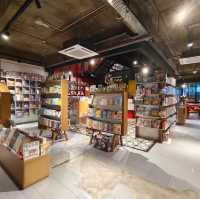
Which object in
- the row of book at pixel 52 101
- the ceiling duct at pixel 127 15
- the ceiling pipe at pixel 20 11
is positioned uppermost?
the ceiling pipe at pixel 20 11

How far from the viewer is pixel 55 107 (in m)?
4.92

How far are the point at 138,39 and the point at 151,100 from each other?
80.6 inches

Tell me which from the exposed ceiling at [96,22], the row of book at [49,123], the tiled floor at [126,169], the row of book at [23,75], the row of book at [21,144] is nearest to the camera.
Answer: the tiled floor at [126,169]

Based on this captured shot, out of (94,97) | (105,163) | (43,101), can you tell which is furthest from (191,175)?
(43,101)

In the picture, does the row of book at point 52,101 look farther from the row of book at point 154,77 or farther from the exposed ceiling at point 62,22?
the row of book at point 154,77

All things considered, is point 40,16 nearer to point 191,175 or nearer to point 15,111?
point 191,175

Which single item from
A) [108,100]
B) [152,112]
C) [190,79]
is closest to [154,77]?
[152,112]

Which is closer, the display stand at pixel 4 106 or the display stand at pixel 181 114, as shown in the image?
the display stand at pixel 4 106

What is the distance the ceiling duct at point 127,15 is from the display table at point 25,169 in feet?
9.18

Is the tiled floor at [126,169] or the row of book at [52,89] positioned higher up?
the row of book at [52,89]

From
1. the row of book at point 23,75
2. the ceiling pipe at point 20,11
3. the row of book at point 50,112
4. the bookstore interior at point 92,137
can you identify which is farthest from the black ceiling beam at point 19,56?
the row of book at point 50,112

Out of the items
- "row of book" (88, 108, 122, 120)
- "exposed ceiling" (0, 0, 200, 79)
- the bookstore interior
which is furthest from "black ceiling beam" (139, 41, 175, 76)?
"row of book" (88, 108, 122, 120)

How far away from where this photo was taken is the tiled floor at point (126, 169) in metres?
2.16

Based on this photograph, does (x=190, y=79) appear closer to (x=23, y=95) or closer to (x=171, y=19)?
(x=171, y=19)
